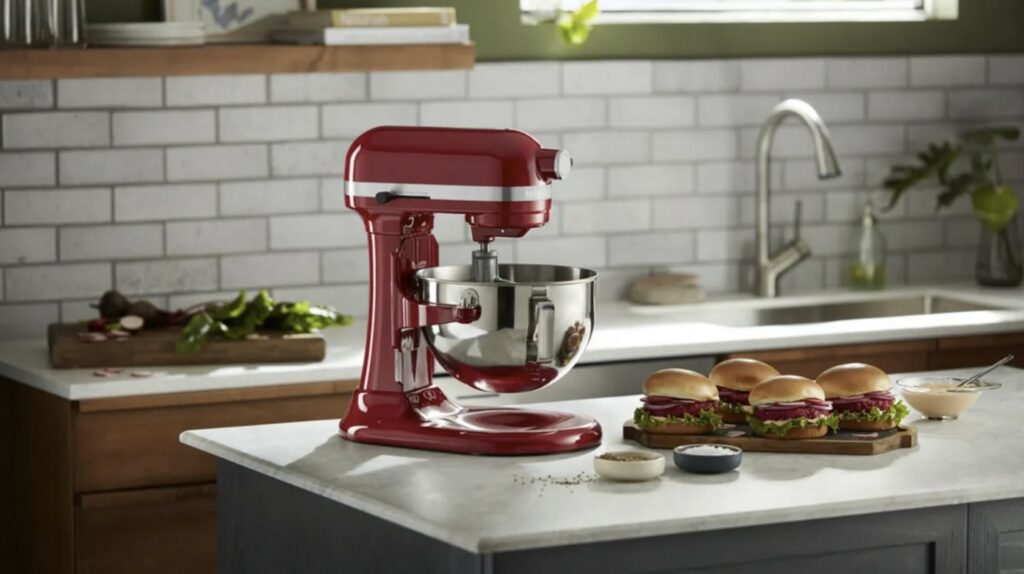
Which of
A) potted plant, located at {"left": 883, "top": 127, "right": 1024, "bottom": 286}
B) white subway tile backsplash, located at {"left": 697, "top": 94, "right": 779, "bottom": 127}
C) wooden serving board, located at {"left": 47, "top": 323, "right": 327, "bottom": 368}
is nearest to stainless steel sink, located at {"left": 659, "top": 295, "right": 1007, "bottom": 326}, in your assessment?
potted plant, located at {"left": 883, "top": 127, "right": 1024, "bottom": 286}

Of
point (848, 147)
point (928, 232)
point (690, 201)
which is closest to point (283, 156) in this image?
point (690, 201)

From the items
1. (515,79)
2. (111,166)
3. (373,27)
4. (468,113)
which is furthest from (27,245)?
(515,79)

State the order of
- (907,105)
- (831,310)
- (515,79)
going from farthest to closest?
(907,105)
(831,310)
(515,79)

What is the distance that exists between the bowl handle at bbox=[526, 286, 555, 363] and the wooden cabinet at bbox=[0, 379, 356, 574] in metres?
1.23

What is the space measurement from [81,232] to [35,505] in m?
0.74

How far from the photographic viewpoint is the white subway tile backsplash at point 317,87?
4.57m

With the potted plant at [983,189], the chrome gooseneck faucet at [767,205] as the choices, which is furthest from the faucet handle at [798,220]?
the potted plant at [983,189]

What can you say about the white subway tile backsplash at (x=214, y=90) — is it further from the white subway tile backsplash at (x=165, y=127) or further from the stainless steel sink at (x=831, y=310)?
the stainless steel sink at (x=831, y=310)

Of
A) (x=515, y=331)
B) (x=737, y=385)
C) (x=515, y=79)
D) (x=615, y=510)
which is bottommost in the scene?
(x=615, y=510)

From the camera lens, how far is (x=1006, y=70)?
5422 mm

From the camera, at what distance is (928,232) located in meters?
5.41

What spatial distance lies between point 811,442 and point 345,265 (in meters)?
2.13

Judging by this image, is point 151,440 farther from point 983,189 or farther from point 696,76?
point 983,189

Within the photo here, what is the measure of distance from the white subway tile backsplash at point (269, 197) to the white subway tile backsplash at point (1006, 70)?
7.24 ft
